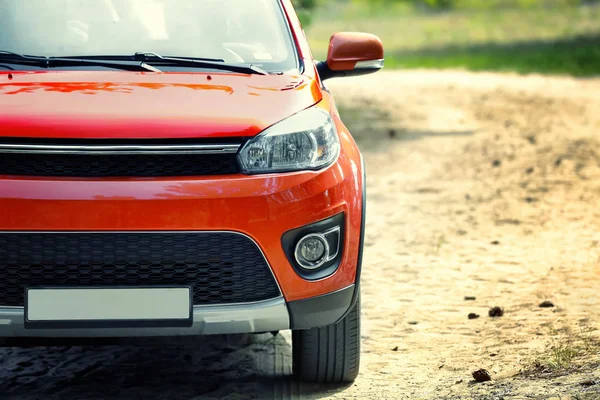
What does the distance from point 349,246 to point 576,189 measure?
641cm

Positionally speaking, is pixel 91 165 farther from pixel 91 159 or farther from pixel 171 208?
pixel 171 208

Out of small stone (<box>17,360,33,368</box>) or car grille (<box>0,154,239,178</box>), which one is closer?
car grille (<box>0,154,239,178</box>)

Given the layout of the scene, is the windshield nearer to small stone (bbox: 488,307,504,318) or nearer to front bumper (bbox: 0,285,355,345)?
front bumper (bbox: 0,285,355,345)

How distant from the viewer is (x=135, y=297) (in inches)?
151

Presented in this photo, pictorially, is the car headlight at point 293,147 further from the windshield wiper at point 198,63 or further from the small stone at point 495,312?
the small stone at point 495,312

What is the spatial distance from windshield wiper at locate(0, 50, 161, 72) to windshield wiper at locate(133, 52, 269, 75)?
0.20 ft

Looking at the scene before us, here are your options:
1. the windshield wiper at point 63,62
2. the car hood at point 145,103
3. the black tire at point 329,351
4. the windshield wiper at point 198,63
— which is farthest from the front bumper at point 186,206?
the windshield wiper at point 63,62

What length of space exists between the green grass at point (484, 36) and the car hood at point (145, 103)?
930 inches

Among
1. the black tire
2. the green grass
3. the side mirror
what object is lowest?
the black tire

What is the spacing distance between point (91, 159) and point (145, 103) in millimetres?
316

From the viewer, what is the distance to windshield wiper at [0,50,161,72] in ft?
A: 14.6

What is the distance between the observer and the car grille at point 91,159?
381 cm

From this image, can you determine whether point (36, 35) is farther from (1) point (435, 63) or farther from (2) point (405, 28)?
(2) point (405, 28)

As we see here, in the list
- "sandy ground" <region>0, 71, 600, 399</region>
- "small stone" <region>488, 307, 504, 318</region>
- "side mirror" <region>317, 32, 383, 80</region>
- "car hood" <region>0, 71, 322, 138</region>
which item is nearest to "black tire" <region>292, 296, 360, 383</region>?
"sandy ground" <region>0, 71, 600, 399</region>
